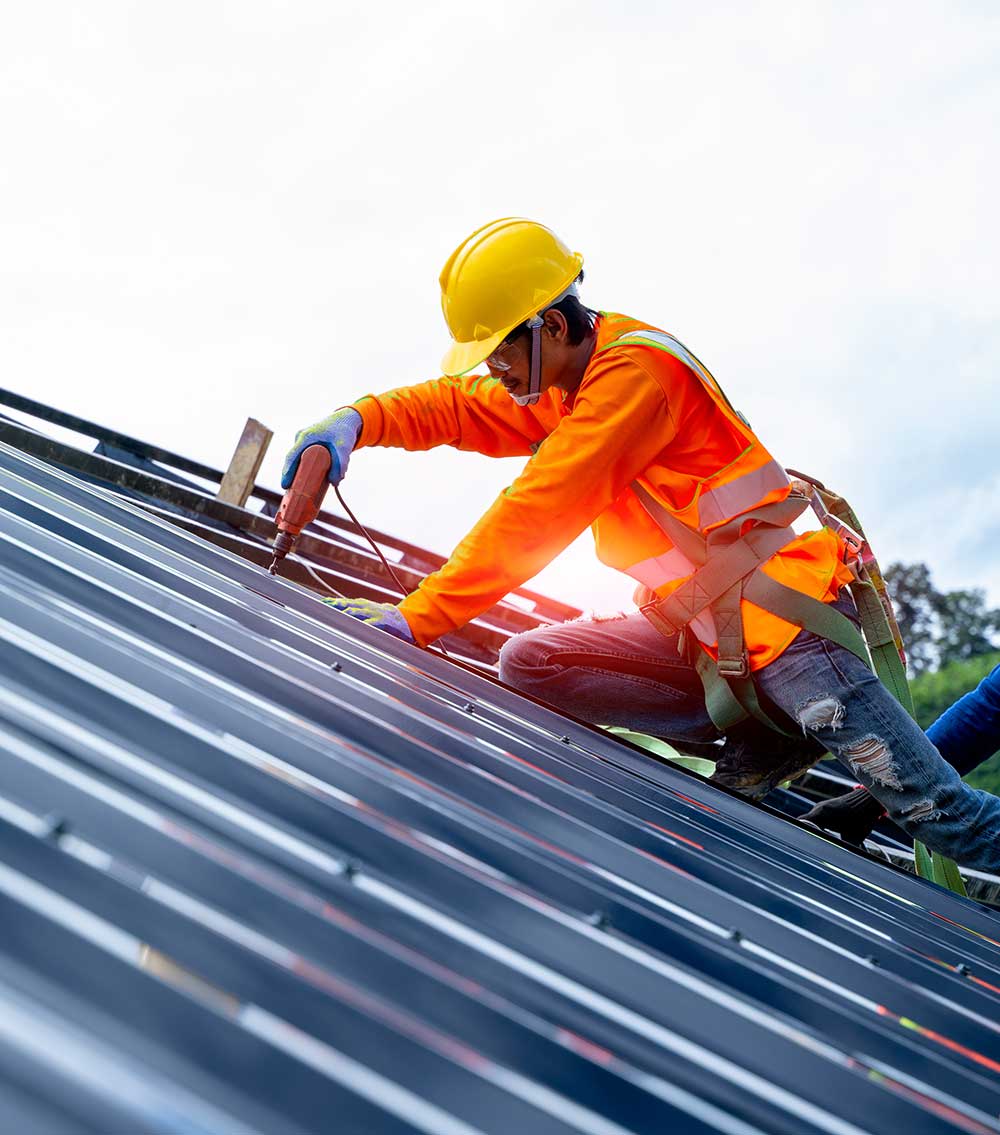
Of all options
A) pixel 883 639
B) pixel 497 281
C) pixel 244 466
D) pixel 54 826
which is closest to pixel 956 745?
pixel 883 639

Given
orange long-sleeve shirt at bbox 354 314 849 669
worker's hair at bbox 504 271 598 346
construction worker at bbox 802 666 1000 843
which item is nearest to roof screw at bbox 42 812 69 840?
orange long-sleeve shirt at bbox 354 314 849 669

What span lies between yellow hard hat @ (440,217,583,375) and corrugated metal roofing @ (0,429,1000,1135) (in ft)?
6.71

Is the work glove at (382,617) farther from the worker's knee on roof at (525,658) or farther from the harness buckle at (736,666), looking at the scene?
the harness buckle at (736,666)

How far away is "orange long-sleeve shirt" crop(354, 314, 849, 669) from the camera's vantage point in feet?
12.5

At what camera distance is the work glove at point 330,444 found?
4.54 metres

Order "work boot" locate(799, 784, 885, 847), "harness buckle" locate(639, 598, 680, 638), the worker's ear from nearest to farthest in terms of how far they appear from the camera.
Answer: "harness buckle" locate(639, 598, 680, 638), the worker's ear, "work boot" locate(799, 784, 885, 847)

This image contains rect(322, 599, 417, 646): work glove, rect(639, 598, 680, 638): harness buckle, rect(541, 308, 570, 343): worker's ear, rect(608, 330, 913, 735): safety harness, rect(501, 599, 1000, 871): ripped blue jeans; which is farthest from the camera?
rect(541, 308, 570, 343): worker's ear

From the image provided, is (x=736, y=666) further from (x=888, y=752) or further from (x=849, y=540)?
(x=849, y=540)

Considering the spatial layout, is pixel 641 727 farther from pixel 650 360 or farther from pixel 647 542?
pixel 650 360

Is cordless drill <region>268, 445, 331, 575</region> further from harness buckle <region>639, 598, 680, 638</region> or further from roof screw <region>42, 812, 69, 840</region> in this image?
roof screw <region>42, 812, 69, 840</region>

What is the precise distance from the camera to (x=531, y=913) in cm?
148

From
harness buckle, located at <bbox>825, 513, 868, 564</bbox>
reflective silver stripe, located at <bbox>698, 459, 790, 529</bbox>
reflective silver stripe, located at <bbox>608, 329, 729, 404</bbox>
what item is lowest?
reflective silver stripe, located at <bbox>698, 459, 790, 529</bbox>

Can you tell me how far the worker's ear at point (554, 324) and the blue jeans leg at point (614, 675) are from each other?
4.20 ft

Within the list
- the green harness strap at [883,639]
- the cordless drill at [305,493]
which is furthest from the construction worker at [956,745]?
the cordless drill at [305,493]
